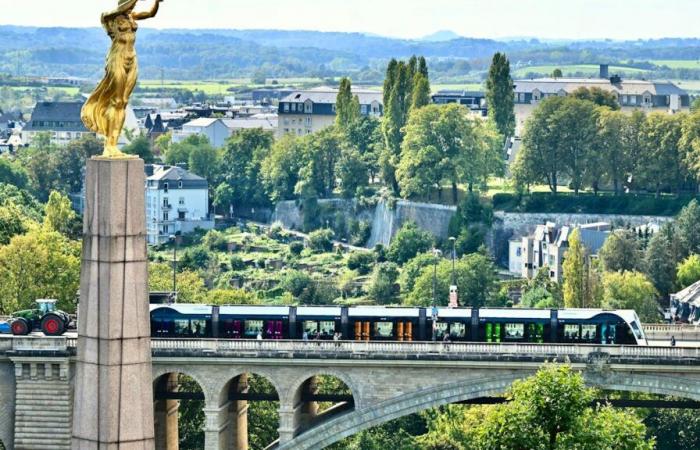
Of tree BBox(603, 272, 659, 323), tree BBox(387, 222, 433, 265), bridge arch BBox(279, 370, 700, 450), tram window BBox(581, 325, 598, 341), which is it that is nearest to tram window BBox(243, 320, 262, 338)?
bridge arch BBox(279, 370, 700, 450)

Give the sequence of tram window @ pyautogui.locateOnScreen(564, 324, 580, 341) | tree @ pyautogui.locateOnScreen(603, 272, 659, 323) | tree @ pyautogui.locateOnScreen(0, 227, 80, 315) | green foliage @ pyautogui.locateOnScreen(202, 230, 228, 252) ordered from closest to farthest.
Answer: tram window @ pyautogui.locateOnScreen(564, 324, 580, 341), tree @ pyautogui.locateOnScreen(0, 227, 80, 315), tree @ pyautogui.locateOnScreen(603, 272, 659, 323), green foliage @ pyautogui.locateOnScreen(202, 230, 228, 252)

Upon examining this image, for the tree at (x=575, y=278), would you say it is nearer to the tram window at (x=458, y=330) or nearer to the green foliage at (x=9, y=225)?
the green foliage at (x=9, y=225)

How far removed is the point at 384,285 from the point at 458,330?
6846 cm

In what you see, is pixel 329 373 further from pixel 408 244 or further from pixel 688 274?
pixel 408 244

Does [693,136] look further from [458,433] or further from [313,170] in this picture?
[458,433]

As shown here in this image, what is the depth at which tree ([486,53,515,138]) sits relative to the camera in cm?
18675

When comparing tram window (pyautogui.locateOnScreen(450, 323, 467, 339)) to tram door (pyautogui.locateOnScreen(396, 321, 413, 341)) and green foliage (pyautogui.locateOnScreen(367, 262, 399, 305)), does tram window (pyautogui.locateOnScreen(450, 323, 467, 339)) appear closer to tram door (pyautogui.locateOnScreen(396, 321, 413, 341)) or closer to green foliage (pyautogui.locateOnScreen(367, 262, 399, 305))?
tram door (pyautogui.locateOnScreen(396, 321, 413, 341))

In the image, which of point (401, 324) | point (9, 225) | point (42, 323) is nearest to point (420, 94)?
point (9, 225)

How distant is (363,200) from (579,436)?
116719 mm

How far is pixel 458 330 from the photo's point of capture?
85.7 metres

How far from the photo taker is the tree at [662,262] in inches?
5517

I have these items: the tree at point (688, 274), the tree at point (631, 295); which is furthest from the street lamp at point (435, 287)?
the tree at point (688, 274)

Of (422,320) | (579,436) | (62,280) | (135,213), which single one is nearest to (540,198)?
(62,280)

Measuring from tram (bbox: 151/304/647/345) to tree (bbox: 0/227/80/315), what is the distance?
64.2 ft
